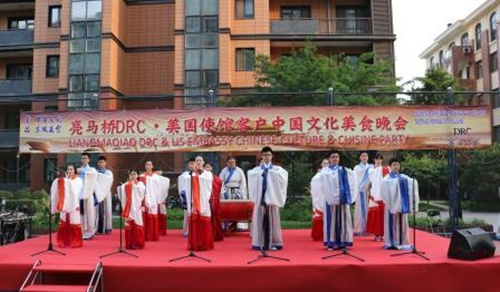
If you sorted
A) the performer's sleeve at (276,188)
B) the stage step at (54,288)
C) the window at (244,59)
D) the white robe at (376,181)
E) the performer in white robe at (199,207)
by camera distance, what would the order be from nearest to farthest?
the stage step at (54,288), the performer's sleeve at (276,188), the performer in white robe at (199,207), the white robe at (376,181), the window at (244,59)

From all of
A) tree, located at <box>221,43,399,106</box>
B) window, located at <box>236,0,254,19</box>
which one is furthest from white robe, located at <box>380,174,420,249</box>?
window, located at <box>236,0,254,19</box>

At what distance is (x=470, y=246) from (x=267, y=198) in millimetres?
3122

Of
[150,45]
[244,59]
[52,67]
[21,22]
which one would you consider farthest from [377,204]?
[21,22]

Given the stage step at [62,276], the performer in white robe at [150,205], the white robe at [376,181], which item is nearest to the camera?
the stage step at [62,276]

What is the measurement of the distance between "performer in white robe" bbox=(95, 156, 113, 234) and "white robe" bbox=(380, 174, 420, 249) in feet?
19.0

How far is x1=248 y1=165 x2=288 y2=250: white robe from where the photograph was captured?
8.40 m

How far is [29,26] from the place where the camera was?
101ft

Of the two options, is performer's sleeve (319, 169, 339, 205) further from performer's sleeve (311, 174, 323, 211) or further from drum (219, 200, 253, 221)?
drum (219, 200, 253, 221)

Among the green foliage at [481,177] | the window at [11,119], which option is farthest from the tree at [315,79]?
the window at [11,119]

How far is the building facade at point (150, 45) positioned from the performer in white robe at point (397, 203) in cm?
1673

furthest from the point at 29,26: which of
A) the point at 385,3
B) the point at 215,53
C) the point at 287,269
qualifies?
the point at 287,269

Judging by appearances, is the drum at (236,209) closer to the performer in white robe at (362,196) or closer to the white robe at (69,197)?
the performer in white robe at (362,196)

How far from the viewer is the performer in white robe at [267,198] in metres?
8.40

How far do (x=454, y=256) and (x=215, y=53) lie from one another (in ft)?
67.9
